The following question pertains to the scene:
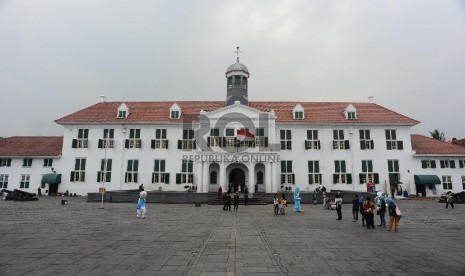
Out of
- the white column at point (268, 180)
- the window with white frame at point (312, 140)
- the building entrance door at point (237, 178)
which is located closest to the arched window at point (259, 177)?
the building entrance door at point (237, 178)

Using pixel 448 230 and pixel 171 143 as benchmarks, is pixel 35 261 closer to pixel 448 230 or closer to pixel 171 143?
pixel 448 230

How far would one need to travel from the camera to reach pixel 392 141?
36.3 m

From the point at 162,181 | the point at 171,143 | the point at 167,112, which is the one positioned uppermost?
the point at 167,112

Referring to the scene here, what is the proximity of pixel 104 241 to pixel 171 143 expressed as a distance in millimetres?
27490

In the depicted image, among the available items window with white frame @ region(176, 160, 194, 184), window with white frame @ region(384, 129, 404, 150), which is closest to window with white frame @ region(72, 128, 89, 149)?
window with white frame @ region(176, 160, 194, 184)

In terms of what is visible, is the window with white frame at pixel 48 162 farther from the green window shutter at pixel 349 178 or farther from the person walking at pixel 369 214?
the person walking at pixel 369 214

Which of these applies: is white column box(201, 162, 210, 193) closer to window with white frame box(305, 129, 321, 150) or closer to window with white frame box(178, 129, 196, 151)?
window with white frame box(178, 129, 196, 151)

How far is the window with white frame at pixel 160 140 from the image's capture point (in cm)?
3672

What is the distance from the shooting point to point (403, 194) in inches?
1324

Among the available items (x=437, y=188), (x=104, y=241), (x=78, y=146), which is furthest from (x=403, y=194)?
(x=78, y=146)

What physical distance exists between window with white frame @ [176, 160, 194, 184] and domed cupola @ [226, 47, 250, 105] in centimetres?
946

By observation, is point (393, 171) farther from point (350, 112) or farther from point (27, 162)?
point (27, 162)

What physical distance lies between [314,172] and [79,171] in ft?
96.1

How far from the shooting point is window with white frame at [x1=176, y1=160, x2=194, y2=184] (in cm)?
3594
